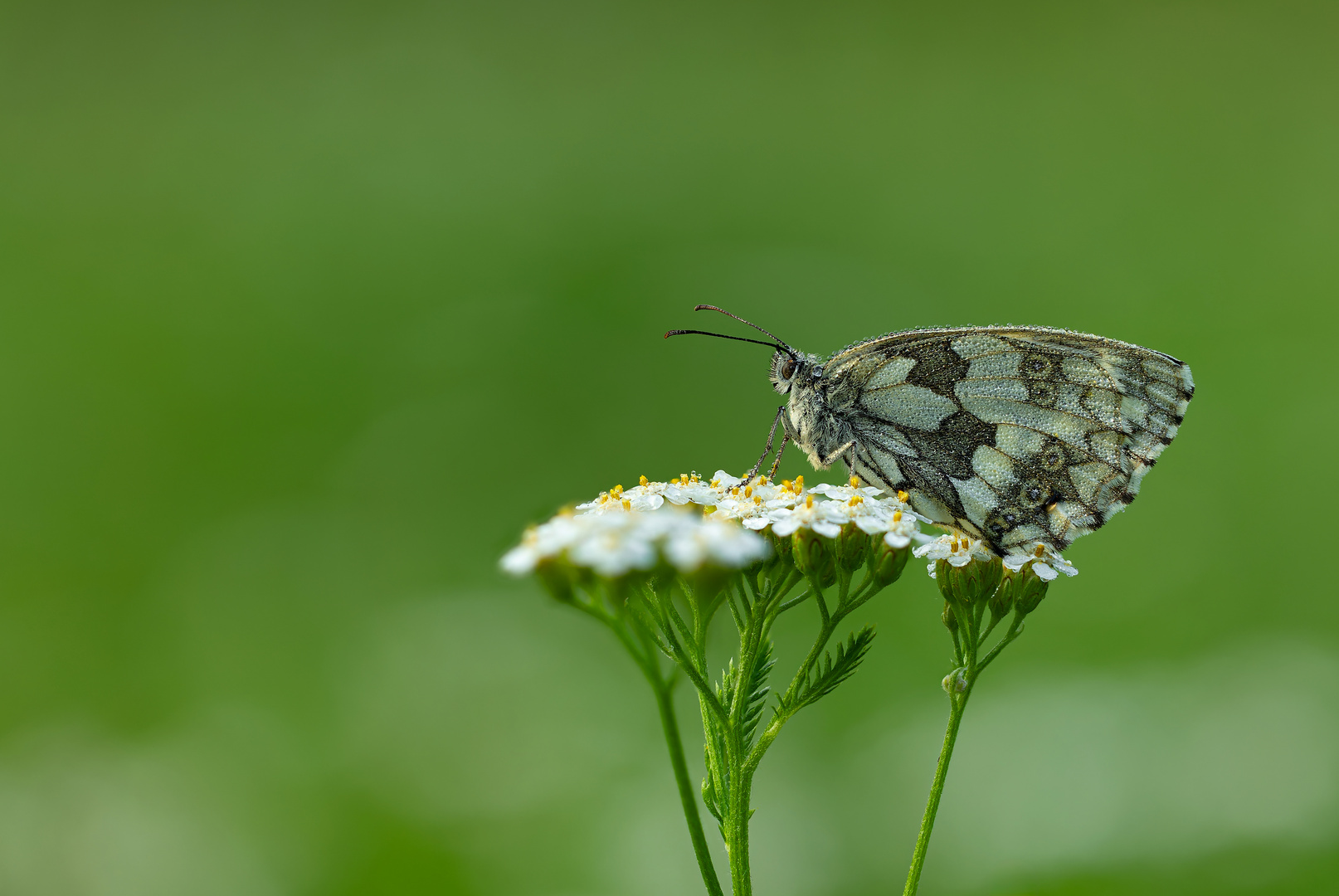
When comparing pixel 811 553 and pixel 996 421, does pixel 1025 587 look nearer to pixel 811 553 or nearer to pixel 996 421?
pixel 811 553

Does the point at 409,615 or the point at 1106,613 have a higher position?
the point at 409,615

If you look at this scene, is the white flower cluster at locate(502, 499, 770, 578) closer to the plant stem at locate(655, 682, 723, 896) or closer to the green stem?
the plant stem at locate(655, 682, 723, 896)

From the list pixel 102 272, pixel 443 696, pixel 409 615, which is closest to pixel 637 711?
pixel 443 696

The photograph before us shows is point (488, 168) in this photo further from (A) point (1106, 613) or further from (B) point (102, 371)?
(A) point (1106, 613)

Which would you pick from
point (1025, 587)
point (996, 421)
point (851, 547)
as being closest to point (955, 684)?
point (851, 547)

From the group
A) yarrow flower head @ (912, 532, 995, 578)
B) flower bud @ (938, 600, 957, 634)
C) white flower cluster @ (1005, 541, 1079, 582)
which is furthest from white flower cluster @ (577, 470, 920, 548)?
white flower cluster @ (1005, 541, 1079, 582)

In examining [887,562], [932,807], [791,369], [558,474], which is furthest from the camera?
[558,474]
